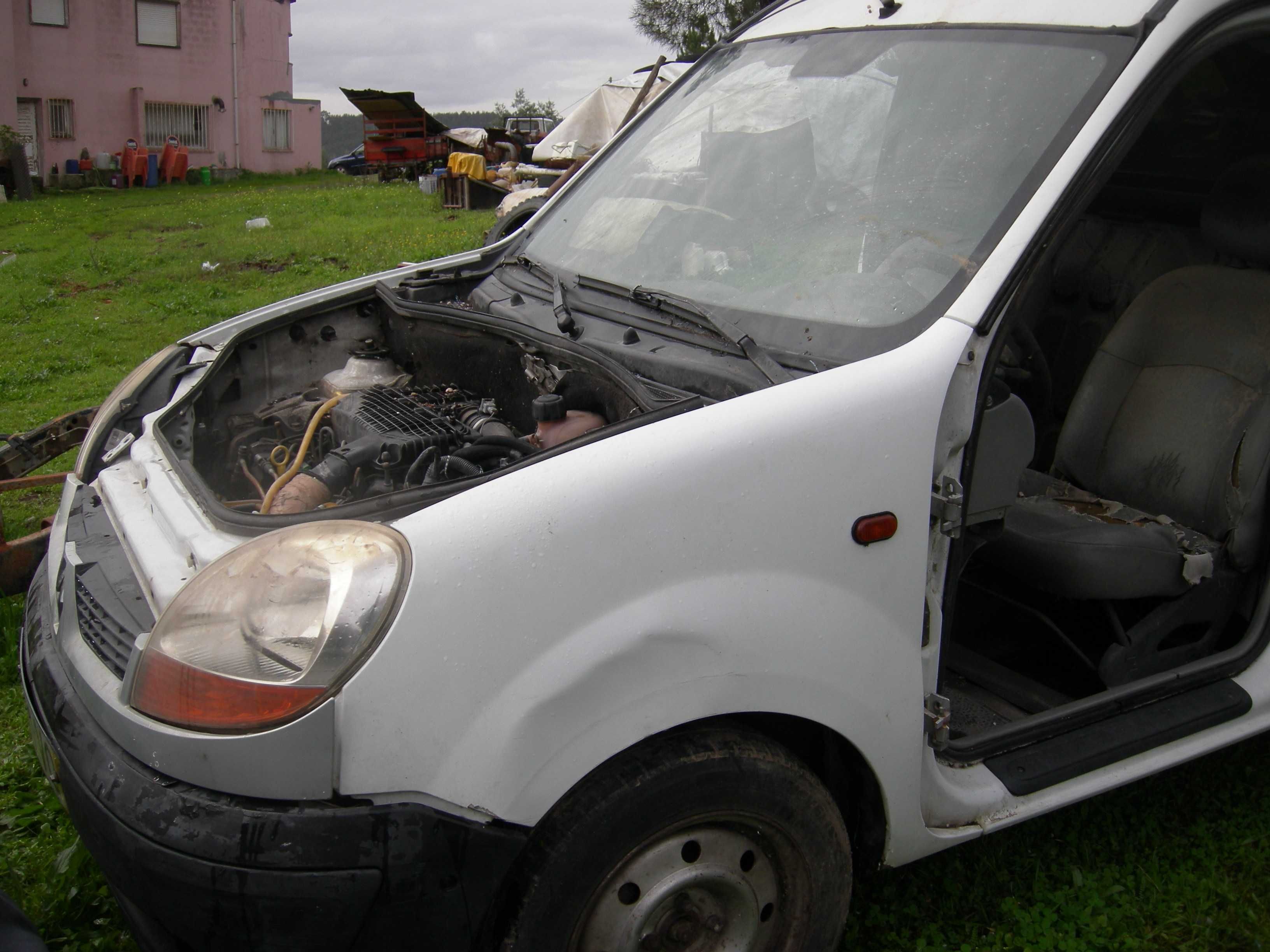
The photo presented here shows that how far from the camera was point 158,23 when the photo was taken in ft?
91.5

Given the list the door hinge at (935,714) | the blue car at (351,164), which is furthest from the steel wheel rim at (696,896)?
the blue car at (351,164)

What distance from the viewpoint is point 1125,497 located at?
10.2 ft

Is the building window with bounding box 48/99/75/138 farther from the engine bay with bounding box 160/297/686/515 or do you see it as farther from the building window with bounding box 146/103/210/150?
the engine bay with bounding box 160/297/686/515

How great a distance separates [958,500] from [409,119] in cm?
2872

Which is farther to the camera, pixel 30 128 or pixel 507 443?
pixel 30 128

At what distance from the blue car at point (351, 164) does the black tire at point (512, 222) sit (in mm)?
31719

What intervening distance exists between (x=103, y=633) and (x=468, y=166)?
1833cm

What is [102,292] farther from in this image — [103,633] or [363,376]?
[103,633]

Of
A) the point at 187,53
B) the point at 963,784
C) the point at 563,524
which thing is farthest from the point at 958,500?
the point at 187,53

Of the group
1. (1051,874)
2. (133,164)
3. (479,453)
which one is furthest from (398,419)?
(133,164)

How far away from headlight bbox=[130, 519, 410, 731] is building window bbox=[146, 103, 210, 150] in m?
30.4

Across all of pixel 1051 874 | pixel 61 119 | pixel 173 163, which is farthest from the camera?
pixel 173 163

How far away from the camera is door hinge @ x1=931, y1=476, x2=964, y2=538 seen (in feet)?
6.21

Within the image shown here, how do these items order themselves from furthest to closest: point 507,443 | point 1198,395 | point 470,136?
point 470,136 < point 1198,395 < point 507,443
